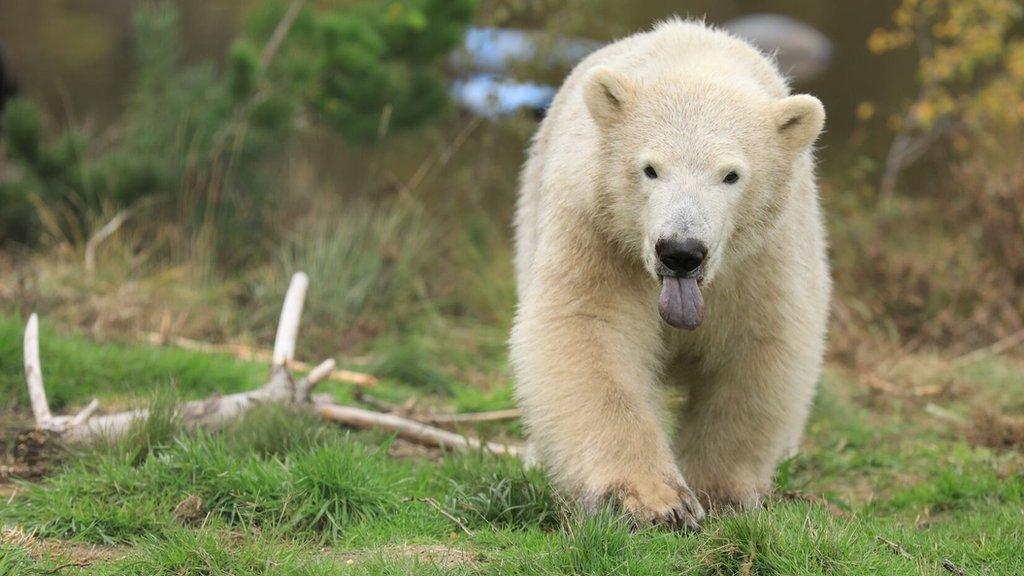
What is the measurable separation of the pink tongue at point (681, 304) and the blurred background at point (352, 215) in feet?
12.4

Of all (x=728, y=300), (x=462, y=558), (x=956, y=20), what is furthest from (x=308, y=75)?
(x=956, y=20)

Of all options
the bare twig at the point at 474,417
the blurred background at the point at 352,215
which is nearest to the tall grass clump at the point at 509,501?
the bare twig at the point at 474,417

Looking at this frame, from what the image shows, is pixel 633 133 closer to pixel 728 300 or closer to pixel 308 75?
pixel 728 300

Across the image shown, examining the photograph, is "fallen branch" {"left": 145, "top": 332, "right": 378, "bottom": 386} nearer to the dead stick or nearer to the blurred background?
the blurred background

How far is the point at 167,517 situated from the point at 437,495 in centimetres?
116

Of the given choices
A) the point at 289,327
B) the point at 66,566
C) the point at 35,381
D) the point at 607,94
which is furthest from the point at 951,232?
the point at 66,566

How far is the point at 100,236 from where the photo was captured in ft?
30.0

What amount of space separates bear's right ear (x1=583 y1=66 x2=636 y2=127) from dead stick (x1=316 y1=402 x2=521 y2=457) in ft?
6.50

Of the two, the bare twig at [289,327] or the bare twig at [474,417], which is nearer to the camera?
the bare twig at [289,327]

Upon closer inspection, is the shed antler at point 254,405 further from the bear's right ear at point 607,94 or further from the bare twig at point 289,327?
the bear's right ear at point 607,94

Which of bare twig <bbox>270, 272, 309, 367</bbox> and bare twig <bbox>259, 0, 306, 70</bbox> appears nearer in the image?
bare twig <bbox>270, 272, 309, 367</bbox>

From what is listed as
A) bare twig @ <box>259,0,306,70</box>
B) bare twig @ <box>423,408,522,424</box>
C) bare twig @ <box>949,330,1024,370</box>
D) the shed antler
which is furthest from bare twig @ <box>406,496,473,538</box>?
bare twig @ <box>259,0,306,70</box>

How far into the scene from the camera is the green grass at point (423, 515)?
159 inches

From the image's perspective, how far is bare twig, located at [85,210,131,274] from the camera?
8.80m
